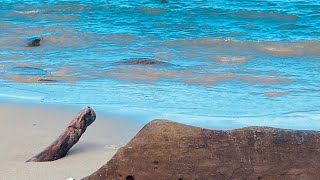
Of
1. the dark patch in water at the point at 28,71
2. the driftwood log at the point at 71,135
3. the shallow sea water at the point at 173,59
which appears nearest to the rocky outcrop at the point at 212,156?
the driftwood log at the point at 71,135

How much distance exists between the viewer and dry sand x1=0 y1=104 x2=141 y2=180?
15.8 feet

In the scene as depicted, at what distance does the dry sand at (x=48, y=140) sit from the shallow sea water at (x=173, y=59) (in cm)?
51

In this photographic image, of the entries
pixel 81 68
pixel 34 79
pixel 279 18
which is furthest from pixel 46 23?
pixel 34 79

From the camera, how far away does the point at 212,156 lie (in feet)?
11.2

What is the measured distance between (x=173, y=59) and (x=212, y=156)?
8657 mm

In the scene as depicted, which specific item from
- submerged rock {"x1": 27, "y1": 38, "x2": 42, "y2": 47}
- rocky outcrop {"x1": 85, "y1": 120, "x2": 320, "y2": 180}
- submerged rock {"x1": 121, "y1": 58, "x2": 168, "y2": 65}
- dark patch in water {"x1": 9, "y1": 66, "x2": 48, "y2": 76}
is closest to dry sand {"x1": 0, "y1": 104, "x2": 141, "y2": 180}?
rocky outcrop {"x1": 85, "y1": 120, "x2": 320, "y2": 180}

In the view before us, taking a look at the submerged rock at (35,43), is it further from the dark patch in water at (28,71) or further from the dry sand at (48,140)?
the dry sand at (48,140)

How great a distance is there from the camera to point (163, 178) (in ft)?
11.1

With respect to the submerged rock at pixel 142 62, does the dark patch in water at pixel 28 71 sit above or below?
above

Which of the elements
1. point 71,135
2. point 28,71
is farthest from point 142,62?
point 71,135

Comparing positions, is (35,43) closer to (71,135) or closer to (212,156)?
(71,135)

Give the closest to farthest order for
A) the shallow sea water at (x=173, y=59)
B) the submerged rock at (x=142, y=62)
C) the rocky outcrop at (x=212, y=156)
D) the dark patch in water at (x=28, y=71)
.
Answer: the rocky outcrop at (x=212, y=156) < the shallow sea water at (x=173, y=59) < the dark patch in water at (x=28, y=71) < the submerged rock at (x=142, y=62)

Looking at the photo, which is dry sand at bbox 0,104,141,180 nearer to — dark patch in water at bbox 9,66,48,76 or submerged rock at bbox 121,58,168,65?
dark patch in water at bbox 9,66,48,76

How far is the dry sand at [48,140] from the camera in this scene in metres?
4.83
